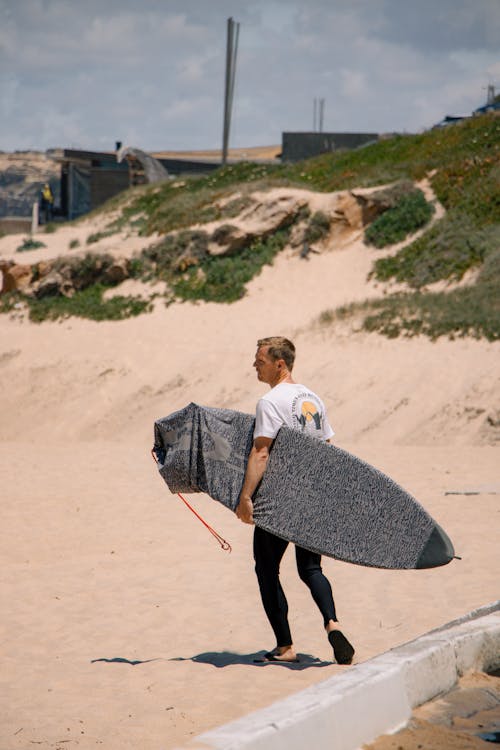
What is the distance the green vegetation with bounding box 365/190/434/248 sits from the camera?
2502 centimetres

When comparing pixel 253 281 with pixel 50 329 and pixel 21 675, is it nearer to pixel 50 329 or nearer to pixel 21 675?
pixel 50 329

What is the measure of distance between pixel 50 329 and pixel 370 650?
20101mm

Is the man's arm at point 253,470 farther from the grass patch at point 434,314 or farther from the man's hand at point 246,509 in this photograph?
the grass patch at point 434,314

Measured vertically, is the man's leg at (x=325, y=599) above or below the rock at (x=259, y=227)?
below

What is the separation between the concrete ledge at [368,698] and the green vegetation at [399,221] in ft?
68.6

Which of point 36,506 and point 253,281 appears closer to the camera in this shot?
point 36,506

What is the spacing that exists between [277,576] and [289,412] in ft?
2.96

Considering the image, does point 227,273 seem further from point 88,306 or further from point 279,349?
point 279,349

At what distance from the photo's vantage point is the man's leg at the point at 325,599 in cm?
510

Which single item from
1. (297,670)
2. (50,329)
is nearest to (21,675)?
(297,670)

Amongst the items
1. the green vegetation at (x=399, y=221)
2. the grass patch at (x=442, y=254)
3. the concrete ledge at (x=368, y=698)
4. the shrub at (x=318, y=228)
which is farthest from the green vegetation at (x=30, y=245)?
the concrete ledge at (x=368, y=698)

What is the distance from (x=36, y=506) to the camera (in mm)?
11695

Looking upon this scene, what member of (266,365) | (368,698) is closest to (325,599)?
(266,365)

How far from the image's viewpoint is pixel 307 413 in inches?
204
